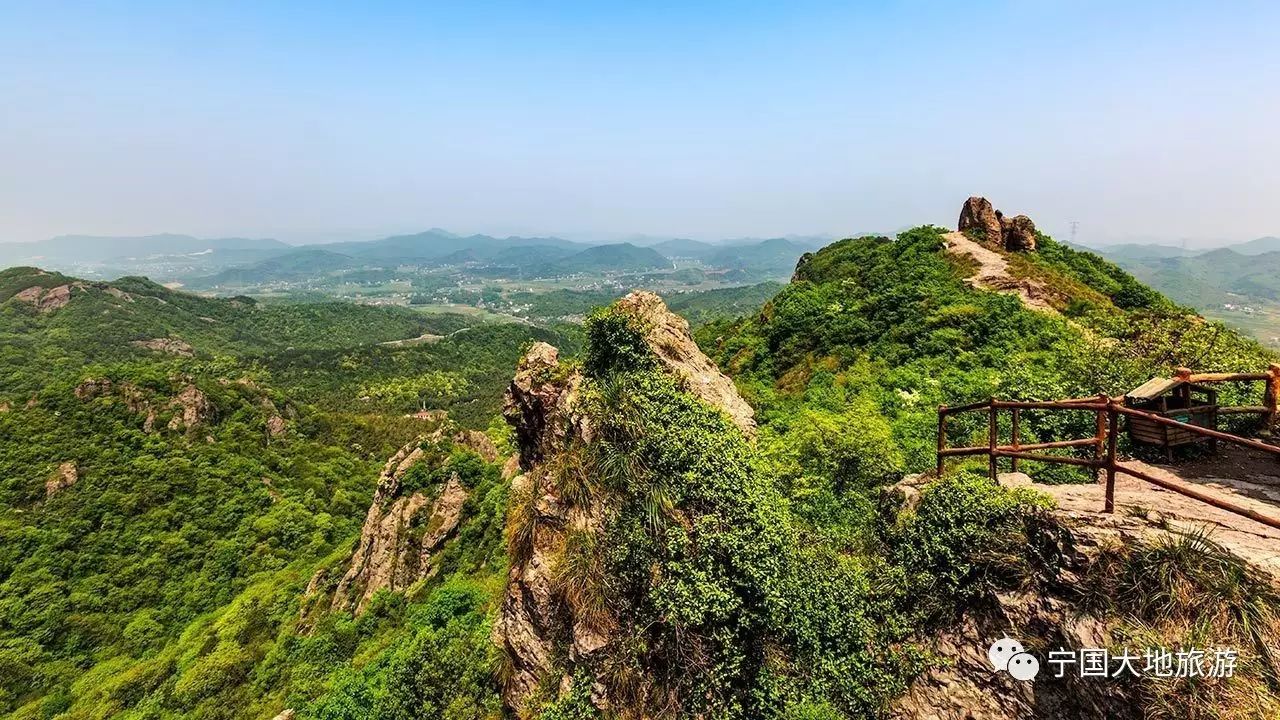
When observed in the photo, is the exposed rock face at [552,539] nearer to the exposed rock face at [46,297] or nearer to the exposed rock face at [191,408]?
the exposed rock face at [191,408]

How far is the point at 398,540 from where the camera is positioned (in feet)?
73.4

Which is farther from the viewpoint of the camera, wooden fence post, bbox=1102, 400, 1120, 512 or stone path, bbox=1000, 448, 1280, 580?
wooden fence post, bbox=1102, 400, 1120, 512

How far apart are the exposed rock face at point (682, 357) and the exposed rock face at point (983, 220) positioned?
87.6 ft

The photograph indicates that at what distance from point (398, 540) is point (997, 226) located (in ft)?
126

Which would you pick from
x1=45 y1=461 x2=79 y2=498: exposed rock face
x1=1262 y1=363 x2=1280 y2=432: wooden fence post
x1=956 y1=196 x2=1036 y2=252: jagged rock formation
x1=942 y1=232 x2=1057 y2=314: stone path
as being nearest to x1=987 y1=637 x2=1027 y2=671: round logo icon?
x1=1262 y1=363 x2=1280 y2=432: wooden fence post

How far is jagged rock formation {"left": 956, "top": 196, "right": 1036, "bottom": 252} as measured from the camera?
29.2 metres

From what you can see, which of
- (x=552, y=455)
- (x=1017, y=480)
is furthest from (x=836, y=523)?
(x=552, y=455)

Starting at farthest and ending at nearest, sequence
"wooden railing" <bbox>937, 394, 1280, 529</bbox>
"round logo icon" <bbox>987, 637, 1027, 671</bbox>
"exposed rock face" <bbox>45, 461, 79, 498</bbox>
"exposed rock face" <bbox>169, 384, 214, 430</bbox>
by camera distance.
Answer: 1. "exposed rock face" <bbox>169, 384, 214, 430</bbox>
2. "exposed rock face" <bbox>45, 461, 79, 498</bbox>
3. "round logo icon" <bbox>987, 637, 1027, 671</bbox>
4. "wooden railing" <bbox>937, 394, 1280, 529</bbox>

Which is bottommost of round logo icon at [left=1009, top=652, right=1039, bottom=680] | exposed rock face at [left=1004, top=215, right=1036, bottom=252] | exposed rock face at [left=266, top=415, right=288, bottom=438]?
exposed rock face at [left=266, top=415, right=288, bottom=438]

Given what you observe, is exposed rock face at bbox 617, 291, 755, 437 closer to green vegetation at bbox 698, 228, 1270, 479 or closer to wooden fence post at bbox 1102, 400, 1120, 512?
green vegetation at bbox 698, 228, 1270, 479

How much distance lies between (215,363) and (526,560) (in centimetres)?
12565

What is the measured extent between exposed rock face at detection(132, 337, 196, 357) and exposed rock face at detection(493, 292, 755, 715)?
144m

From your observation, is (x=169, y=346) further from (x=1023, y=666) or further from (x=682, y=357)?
(x=1023, y=666)

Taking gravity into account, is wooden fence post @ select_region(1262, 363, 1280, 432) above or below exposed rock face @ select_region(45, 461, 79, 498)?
above
